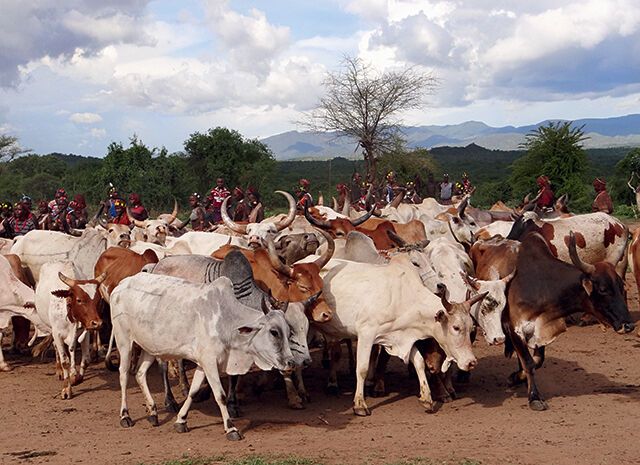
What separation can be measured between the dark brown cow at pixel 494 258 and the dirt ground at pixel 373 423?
3.94ft

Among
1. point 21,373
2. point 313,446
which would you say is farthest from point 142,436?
point 21,373

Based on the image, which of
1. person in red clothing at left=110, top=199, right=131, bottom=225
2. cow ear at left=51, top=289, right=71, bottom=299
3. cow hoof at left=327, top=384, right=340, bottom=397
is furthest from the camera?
person in red clothing at left=110, top=199, right=131, bottom=225

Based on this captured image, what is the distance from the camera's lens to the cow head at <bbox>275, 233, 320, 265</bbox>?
10367 millimetres

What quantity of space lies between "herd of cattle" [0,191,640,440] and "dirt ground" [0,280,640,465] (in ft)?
0.76

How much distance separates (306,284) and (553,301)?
8.16 feet

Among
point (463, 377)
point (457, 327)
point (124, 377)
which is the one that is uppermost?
point (457, 327)

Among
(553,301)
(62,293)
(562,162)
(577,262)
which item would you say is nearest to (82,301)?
(62,293)

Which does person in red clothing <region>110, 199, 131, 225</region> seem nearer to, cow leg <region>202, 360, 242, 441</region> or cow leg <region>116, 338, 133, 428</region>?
cow leg <region>116, 338, 133, 428</region>

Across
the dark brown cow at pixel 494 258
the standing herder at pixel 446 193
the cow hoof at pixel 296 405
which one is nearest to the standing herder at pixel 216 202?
the standing herder at pixel 446 193

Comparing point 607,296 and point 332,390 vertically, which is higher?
point 607,296

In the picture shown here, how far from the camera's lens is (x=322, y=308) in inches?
316

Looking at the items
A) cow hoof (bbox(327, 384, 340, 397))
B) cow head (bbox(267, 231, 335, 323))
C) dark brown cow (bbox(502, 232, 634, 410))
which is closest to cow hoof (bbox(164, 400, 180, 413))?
cow head (bbox(267, 231, 335, 323))

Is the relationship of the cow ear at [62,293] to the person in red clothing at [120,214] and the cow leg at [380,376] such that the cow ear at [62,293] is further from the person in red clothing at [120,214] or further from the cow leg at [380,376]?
the person in red clothing at [120,214]

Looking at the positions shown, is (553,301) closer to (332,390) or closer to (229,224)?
(332,390)
